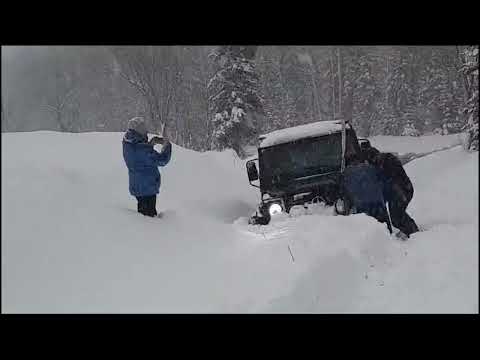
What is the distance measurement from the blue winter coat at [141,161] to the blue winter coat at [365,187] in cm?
251

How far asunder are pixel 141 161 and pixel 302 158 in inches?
121

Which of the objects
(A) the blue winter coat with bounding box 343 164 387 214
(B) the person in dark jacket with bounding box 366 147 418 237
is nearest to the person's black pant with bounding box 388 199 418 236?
(B) the person in dark jacket with bounding box 366 147 418 237

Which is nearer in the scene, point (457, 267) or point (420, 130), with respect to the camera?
point (457, 267)

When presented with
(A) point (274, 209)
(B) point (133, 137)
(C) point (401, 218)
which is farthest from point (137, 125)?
(C) point (401, 218)

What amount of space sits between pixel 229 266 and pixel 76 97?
69.0 feet

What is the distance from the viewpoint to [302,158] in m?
7.52

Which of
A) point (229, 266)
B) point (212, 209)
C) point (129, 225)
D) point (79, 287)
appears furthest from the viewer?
point (212, 209)

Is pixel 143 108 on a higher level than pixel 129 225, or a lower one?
higher

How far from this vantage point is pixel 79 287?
10.8 feet

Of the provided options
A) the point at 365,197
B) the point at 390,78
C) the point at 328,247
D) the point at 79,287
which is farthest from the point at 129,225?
the point at 390,78

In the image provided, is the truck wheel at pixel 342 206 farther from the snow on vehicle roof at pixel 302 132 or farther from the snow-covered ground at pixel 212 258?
the snow on vehicle roof at pixel 302 132

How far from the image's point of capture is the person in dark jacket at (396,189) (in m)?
5.43

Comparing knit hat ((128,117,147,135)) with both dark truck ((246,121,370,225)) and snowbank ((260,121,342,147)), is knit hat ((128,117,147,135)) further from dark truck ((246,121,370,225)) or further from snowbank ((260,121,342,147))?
snowbank ((260,121,342,147))

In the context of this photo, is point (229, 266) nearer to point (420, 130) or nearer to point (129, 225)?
point (129, 225)
